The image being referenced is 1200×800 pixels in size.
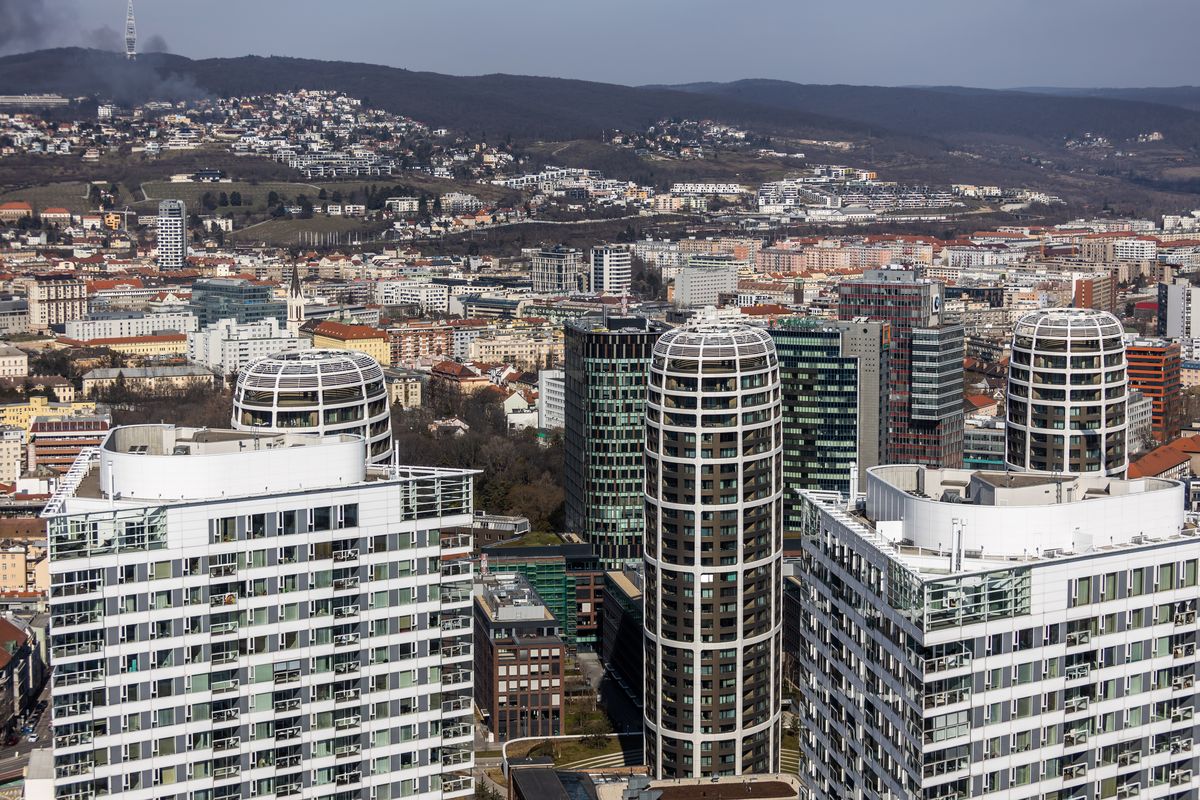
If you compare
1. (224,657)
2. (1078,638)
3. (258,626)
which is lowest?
(224,657)

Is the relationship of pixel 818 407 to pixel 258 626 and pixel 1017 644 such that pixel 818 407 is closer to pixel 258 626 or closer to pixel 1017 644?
pixel 258 626

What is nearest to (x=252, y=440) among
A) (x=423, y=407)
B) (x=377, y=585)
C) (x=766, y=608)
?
(x=377, y=585)

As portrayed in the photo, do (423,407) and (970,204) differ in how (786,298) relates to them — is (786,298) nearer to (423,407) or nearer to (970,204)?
(423,407)

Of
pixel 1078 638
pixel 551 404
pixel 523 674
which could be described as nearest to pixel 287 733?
pixel 1078 638

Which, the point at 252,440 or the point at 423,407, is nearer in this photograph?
the point at 252,440

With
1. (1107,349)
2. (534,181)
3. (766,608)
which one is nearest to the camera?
(766,608)

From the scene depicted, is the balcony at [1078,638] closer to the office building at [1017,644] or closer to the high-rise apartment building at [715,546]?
the office building at [1017,644]

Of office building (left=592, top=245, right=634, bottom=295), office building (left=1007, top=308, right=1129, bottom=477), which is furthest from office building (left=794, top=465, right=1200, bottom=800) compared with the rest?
office building (left=592, top=245, right=634, bottom=295)
